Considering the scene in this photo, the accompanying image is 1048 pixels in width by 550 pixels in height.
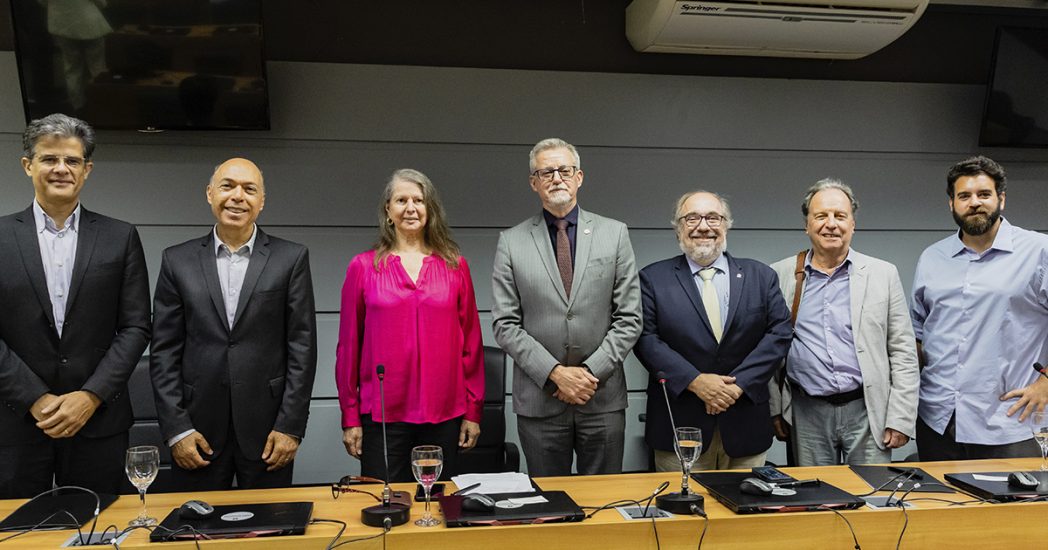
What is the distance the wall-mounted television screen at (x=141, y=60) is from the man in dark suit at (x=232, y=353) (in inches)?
41.1

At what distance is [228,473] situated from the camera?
8.31 ft

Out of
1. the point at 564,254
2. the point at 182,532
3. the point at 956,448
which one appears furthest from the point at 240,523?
the point at 956,448

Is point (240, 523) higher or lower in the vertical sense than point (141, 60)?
lower

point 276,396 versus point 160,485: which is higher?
point 276,396

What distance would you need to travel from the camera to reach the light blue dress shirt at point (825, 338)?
115 inches

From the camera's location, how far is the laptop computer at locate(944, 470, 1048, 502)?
2006 mm

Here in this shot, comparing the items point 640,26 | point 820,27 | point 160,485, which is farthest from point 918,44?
point 160,485

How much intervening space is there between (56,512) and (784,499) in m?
1.76

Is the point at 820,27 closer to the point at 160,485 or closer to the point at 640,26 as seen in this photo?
the point at 640,26

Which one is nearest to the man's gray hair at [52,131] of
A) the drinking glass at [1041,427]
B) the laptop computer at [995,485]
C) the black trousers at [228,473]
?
the black trousers at [228,473]

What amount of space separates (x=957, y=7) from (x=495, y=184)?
263cm

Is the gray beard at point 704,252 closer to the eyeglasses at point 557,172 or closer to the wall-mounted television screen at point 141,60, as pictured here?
the eyeglasses at point 557,172

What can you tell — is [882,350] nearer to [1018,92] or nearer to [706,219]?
[706,219]

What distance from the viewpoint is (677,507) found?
1897mm
